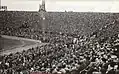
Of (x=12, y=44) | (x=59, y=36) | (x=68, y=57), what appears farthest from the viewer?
(x=12, y=44)

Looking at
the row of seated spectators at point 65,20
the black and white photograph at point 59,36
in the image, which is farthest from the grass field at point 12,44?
the row of seated spectators at point 65,20

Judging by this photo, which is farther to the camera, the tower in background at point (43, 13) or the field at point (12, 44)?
the field at point (12, 44)

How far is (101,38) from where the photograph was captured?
7.23 ft

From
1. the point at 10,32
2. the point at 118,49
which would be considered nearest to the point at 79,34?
the point at 118,49

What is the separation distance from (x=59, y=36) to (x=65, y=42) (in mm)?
103

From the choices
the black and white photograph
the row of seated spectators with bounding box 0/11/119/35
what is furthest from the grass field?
the row of seated spectators with bounding box 0/11/119/35

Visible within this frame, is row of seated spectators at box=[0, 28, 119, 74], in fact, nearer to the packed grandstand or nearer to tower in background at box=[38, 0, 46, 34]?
the packed grandstand

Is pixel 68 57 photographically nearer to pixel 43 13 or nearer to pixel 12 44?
pixel 43 13

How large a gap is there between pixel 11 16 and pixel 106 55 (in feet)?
4.24

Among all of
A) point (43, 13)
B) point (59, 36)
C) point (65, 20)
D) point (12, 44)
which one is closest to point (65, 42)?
point (59, 36)

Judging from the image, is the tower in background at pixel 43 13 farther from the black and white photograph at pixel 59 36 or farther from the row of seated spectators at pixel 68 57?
the row of seated spectators at pixel 68 57

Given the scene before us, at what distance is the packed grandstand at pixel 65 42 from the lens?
6.97 feet

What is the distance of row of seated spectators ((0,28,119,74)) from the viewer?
6.81ft

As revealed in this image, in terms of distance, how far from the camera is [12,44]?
275cm
